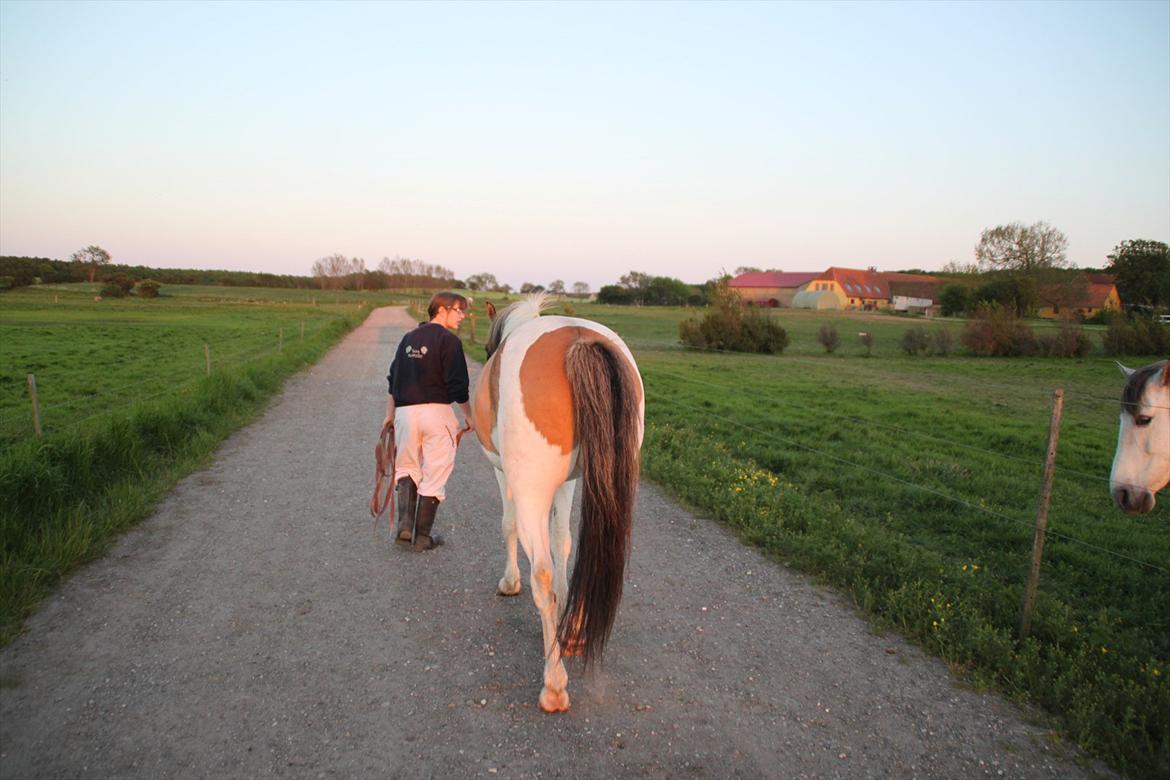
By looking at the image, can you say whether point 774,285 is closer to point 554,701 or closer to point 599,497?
point 599,497

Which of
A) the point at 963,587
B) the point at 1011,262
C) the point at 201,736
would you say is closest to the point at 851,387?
the point at 963,587

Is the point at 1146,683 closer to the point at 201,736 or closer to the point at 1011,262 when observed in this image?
the point at 201,736

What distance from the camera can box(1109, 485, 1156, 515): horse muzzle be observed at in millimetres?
3369

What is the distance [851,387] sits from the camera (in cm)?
1581

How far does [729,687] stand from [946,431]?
926 centimetres

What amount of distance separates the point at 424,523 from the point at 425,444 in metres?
0.64

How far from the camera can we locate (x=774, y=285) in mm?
91875

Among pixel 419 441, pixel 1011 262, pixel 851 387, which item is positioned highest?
pixel 1011 262

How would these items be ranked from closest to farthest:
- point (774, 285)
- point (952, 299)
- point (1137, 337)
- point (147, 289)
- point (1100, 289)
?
point (1137, 337) → point (952, 299) → point (147, 289) → point (1100, 289) → point (774, 285)

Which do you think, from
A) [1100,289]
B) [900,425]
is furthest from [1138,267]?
[900,425]

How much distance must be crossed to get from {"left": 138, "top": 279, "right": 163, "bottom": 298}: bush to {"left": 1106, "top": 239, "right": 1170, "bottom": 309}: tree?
80.3 meters

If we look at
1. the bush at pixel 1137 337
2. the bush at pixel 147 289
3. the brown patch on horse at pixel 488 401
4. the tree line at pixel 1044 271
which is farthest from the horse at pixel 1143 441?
the bush at pixel 147 289

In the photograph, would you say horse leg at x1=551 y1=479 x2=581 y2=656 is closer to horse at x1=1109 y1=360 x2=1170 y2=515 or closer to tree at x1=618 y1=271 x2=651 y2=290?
horse at x1=1109 y1=360 x2=1170 y2=515

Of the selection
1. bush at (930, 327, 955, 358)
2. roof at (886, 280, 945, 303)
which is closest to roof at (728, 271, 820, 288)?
roof at (886, 280, 945, 303)
